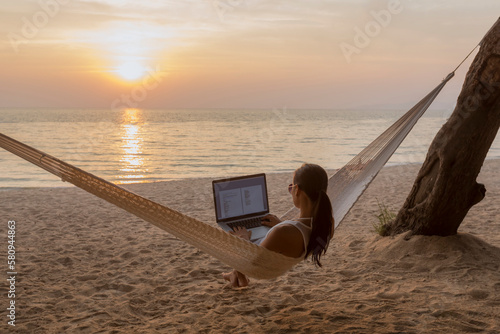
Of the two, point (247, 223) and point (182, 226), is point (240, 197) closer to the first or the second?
point (247, 223)

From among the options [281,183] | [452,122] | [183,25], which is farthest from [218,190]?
[183,25]

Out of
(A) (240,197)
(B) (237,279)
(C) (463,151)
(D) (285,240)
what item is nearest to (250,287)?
(B) (237,279)

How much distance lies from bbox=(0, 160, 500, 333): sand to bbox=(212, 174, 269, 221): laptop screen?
1.55ft

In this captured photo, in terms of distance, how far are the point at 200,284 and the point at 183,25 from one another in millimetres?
10513

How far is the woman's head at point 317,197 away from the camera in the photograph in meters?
1.80

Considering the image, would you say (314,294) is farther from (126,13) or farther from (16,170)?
(16,170)

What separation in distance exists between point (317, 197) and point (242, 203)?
639 millimetres

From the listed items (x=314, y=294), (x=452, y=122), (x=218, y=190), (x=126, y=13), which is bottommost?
(x=314, y=294)

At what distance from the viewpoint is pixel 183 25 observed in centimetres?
1210

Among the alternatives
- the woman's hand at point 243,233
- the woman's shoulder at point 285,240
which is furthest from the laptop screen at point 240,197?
the woman's shoulder at point 285,240

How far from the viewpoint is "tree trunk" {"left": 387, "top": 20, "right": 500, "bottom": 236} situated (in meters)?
2.56

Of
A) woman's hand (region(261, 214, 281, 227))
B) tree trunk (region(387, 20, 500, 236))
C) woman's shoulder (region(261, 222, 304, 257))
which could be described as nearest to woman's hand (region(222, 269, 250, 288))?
woman's hand (region(261, 214, 281, 227))

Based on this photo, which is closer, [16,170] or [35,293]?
[35,293]

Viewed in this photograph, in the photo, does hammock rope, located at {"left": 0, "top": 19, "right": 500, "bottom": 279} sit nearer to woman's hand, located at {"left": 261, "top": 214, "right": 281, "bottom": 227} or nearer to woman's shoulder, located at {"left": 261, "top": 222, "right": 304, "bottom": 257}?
woman's shoulder, located at {"left": 261, "top": 222, "right": 304, "bottom": 257}
